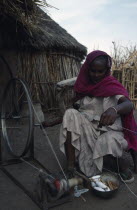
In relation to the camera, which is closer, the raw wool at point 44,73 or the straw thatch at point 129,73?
the raw wool at point 44,73

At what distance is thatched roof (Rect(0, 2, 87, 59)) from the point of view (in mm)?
3873

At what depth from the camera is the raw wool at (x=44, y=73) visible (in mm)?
6062

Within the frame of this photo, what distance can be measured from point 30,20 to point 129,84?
15.3 ft

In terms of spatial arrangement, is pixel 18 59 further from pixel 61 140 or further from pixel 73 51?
pixel 61 140

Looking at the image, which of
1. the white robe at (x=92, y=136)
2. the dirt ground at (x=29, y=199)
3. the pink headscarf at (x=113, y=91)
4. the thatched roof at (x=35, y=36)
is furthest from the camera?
the thatched roof at (x=35, y=36)

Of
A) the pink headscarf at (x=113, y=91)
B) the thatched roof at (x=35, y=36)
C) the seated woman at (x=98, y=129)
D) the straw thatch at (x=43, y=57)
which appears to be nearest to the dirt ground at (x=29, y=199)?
the seated woman at (x=98, y=129)

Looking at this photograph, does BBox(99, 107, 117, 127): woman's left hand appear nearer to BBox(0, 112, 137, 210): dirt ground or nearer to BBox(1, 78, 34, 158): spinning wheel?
BBox(0, 112, 137, 210): dirt ground

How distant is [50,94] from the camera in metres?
6.61

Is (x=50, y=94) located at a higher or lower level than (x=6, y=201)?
higher

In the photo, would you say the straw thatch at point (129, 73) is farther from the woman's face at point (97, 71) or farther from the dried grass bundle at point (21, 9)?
the woman's face at point (97, 71)

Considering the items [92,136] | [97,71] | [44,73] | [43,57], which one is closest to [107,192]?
[92,136]

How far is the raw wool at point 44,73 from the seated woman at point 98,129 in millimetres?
3531

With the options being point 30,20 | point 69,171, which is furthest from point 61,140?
point 30,20

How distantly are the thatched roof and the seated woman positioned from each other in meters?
1.61
